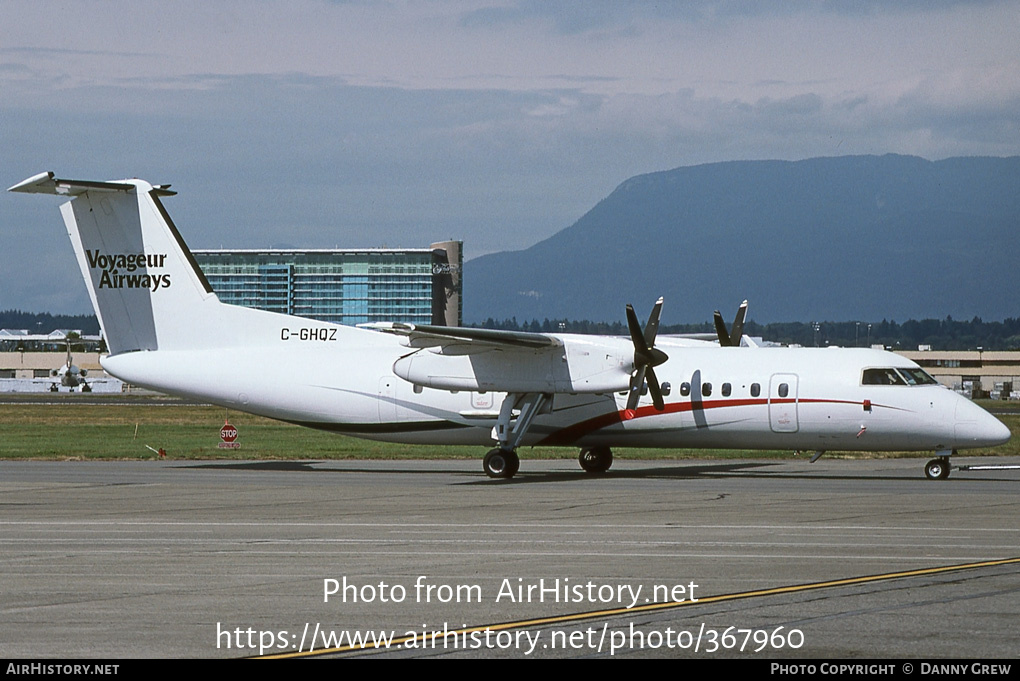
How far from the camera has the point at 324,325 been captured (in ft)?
106

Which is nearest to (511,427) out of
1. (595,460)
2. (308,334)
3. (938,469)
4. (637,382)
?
(595,460)

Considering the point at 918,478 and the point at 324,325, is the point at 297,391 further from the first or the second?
the point at 918,478

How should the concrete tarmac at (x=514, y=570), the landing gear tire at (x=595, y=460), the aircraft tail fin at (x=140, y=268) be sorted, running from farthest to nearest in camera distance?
the aircraft tail fin at (x=140, y=268) < the landing gear tire at (x=595, y=460) < the concrete tarmac at (x=514, y=570)

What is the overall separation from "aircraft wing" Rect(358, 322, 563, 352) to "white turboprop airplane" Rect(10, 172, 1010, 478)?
0.21 ft

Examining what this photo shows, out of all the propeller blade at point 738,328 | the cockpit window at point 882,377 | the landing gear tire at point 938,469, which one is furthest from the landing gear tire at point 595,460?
the landing gear tire at point 938,469

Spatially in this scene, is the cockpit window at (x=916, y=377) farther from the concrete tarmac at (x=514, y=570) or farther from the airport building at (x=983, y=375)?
the airport building at (x=983, y=375)

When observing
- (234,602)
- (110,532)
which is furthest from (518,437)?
(234,602)

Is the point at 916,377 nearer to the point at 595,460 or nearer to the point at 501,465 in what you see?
the point at 595,460

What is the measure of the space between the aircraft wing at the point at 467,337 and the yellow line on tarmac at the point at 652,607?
46.6 feet

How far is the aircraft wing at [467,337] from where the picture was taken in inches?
1065

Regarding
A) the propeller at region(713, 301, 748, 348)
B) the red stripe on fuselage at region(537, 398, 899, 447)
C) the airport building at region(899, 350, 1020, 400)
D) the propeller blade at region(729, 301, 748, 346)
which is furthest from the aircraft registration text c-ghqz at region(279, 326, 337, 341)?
the airport building at region(899, 350, 1020, 400)

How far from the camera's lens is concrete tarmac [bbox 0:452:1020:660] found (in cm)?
1005

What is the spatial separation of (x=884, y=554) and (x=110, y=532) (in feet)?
36.2
